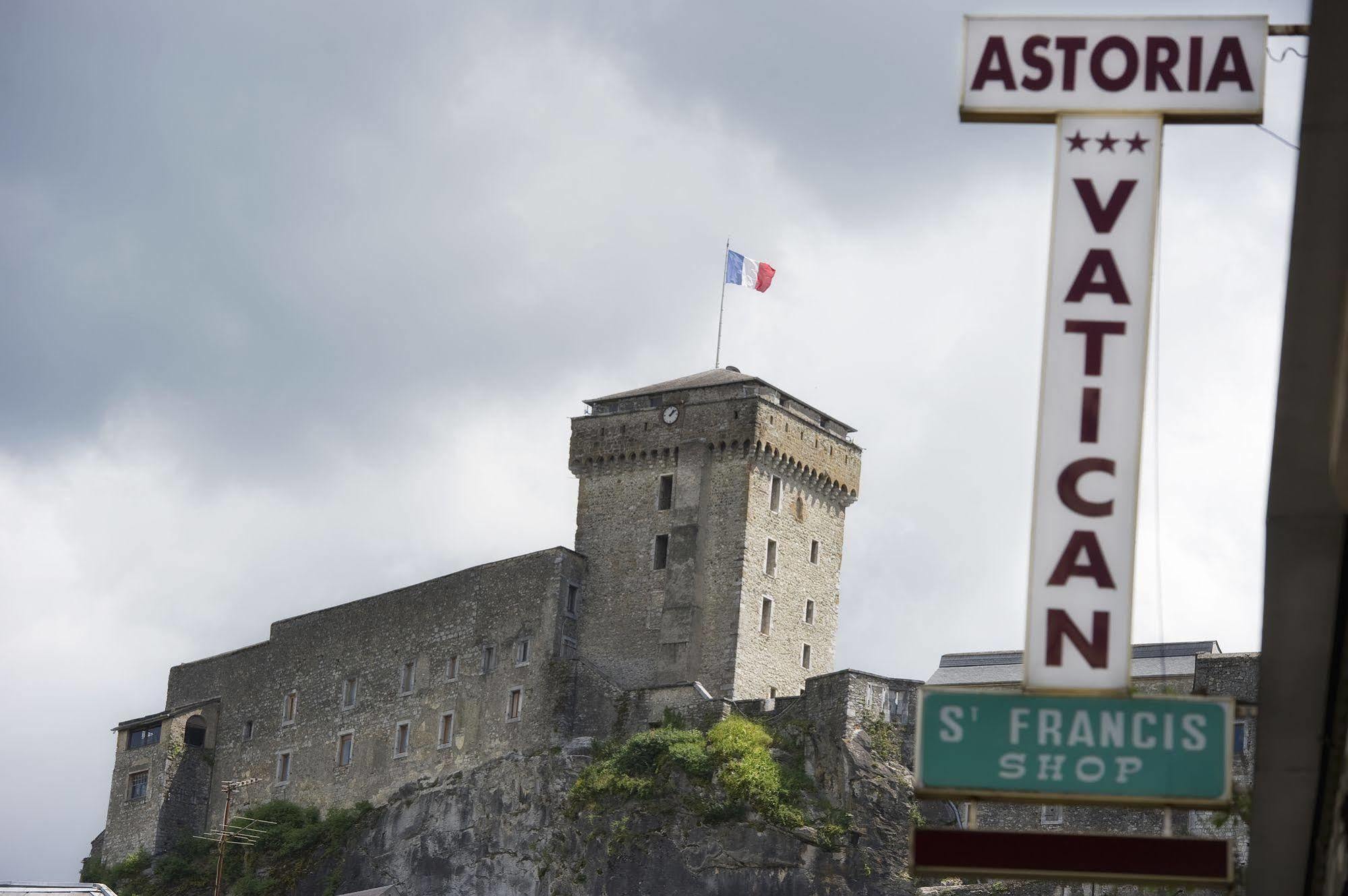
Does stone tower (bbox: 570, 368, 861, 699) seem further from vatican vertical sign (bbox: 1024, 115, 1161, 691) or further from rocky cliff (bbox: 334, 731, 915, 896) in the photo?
vatican vertical sign (bbox: 1024, 115, 1161, 691)

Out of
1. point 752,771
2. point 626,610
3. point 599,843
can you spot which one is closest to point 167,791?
point 626,610

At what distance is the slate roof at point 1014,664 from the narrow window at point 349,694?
17.2 metres

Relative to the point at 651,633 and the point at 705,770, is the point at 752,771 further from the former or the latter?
the point at 651,633

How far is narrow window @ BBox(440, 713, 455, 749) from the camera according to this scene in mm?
59688

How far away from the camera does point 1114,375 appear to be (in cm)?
1463

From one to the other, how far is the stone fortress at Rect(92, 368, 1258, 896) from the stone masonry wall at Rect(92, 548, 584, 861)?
7 centimetres

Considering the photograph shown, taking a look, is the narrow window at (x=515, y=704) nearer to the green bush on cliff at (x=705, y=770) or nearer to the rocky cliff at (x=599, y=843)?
the rocky cliff at (x=599, y=843)

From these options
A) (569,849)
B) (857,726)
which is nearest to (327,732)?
(569,849)

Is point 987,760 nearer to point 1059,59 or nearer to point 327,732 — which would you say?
point 1059,59

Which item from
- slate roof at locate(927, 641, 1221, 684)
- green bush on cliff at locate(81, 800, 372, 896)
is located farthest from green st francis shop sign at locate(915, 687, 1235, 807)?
green bush on cliff at locate(81, 800, 372, 896)

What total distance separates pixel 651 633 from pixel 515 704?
13.4 ft

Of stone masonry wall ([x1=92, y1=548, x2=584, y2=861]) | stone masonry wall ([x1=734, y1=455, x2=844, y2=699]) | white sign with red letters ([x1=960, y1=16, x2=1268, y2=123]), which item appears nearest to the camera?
white sign with red letters ([x1=960, y1=16, x2=1268, y2=123])

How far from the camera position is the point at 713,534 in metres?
57.1

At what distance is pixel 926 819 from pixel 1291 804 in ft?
115
